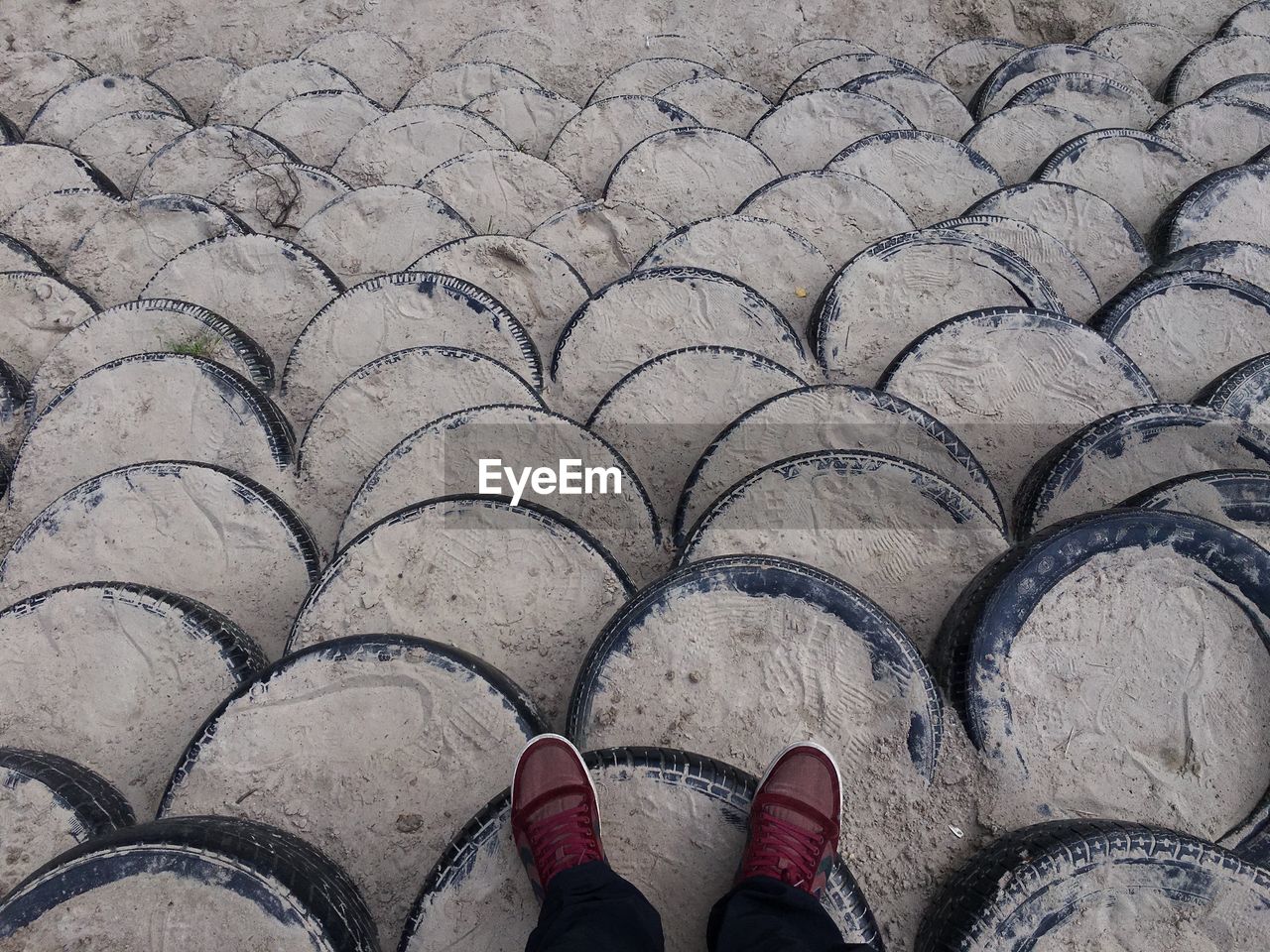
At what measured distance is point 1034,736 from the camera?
2146 mm

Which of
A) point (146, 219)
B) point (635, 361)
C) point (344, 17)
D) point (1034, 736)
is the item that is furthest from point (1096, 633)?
point (344, 17)

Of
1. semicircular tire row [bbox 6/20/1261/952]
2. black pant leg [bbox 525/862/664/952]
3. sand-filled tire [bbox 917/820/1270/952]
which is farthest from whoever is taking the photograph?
semicircular tire row [bbox 6/20/1261/952]

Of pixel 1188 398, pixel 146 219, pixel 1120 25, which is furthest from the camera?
pixel 1120 25

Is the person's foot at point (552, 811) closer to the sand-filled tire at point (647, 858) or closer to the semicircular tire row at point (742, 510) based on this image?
the sand-filled tire at point (647, 858)

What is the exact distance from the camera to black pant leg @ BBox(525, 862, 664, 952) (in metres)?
1.63

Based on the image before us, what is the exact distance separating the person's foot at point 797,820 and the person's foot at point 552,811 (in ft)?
1.35

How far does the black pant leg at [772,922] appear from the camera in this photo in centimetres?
165

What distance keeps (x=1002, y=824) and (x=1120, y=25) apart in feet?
22.9

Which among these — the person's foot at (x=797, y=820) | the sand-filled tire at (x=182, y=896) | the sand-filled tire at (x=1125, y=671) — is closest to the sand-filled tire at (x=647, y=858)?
the person's foot at (x=797, y=820)

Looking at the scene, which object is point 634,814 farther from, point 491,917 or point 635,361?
point 635,361

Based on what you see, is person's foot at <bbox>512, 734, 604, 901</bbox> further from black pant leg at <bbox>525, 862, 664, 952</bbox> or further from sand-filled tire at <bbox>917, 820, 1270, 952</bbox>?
sand-filled tire at <bbox>917, 820, 1270, 952</bbox>

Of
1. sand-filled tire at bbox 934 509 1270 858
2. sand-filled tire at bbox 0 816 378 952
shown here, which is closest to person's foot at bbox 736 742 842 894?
sand-filled tire at bbox 934 509 1270 858

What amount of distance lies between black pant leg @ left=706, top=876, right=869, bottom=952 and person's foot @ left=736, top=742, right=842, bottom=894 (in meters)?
0.06

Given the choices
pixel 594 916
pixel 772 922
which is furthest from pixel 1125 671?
pixel 594 916
